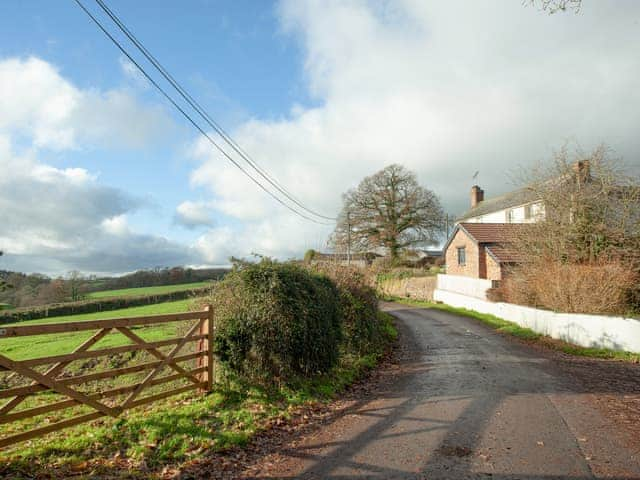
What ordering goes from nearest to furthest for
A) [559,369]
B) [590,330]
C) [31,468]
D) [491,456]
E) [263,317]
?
[31,468] → [491,456] → [263,317] → [559,369] → [590,330]

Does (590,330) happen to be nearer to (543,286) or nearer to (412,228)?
(543,286)

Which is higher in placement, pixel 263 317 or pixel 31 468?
pixel 263 317

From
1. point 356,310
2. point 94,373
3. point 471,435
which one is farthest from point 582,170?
point 94,373

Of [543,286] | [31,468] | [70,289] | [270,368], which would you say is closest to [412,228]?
[543,286]

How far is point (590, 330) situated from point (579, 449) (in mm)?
10261

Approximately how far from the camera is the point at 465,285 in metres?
27.7

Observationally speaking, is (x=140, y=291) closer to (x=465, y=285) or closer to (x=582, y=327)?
(x=465, y=285)

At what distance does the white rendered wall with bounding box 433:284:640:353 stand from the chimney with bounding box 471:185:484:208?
1353 inches

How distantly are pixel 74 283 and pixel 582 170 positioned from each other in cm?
3852

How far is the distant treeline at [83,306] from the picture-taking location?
28.8 meters

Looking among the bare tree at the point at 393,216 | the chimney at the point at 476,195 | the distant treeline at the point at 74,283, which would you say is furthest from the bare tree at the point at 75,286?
the chimney at the point at 476,195

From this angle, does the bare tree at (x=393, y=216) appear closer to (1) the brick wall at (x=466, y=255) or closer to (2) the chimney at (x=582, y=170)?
(1) the brick wall at (x=466, y=255)

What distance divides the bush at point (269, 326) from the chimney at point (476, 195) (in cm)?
4719

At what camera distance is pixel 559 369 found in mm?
9844
